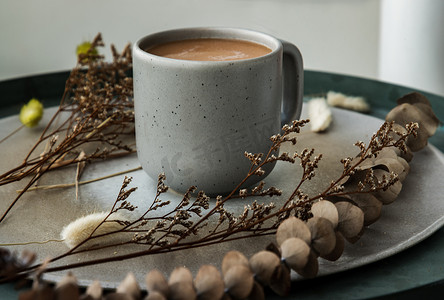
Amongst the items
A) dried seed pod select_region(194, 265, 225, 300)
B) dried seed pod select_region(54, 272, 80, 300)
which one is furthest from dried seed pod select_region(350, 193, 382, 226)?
dried seed pod select_region(54, 272, 80, 300)

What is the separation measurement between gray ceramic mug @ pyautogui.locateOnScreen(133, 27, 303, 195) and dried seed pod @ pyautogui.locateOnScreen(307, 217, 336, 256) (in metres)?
0.16

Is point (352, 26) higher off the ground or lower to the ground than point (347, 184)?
lower

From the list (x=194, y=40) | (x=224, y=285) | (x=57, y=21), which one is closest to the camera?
(x=224, y=285)

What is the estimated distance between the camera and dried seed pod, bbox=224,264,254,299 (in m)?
0.46

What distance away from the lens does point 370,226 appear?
0.61 meters

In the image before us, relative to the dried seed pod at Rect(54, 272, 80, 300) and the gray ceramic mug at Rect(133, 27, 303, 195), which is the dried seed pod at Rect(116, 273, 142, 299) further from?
the gray ceramic mug at Rect(133, 27, 303, 195)

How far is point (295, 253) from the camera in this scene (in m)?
→ 0.49

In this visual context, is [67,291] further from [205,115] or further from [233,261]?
[205,115]

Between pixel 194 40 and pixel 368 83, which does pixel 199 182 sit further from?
pixel 368 83

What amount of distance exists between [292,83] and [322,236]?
30 cm

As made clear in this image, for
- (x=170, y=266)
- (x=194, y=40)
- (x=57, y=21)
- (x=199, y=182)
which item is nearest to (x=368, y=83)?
(x=194, y=40)

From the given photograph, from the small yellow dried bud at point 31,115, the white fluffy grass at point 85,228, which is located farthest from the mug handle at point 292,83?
the small yellow dried bud at point 31,115

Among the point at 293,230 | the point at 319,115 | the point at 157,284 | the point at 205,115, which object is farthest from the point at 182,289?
the point at 319,115

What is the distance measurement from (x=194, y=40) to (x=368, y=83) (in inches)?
16.9
